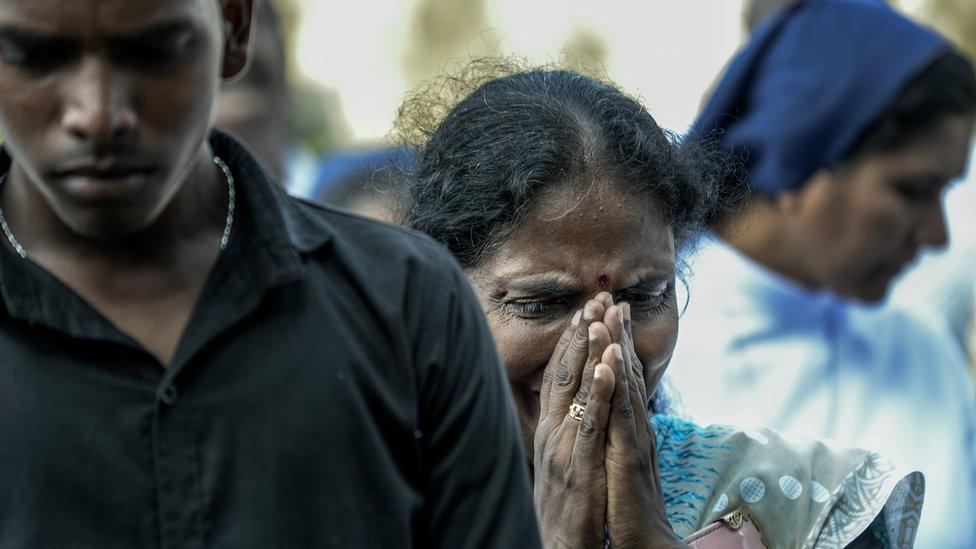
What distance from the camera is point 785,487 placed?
345 cm

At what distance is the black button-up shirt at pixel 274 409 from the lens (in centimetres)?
189

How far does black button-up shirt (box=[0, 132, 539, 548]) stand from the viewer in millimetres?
1894

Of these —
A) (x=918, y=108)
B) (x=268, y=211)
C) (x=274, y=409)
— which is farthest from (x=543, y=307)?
(x=918, y=108)

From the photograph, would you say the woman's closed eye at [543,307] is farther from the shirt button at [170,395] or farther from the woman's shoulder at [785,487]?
the shirt button at [170,395]

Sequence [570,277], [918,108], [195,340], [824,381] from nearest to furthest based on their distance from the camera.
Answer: [195,340] → [570,277] → [824,381] → [918,108]

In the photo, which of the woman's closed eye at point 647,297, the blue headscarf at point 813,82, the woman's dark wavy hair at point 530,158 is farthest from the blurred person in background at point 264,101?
the woman's closed eye at point 647,297

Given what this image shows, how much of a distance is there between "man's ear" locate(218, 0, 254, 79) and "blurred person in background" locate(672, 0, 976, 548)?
301 centimetres

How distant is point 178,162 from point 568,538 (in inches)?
55.7

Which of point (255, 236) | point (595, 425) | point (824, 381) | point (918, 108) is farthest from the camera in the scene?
point (918, 108)

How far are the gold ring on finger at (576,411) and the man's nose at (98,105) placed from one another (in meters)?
1.45

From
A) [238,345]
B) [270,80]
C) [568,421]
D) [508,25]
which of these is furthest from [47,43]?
[508,25]

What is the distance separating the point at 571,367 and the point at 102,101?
4.82 feet

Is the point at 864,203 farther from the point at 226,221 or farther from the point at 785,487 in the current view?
the point at 226,221

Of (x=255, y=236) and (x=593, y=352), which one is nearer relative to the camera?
(x=255, y=236)
